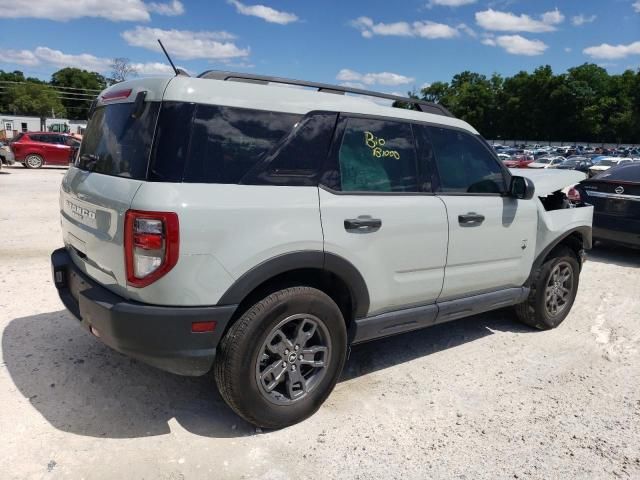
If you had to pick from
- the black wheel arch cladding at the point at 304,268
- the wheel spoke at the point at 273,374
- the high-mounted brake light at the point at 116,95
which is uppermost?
the high-mounted brake light at the point at 116,95

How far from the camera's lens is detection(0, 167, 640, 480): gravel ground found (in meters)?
2.82

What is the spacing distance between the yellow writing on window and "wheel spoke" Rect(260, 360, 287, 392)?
1.48 metres

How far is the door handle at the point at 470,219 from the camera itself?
378 cm

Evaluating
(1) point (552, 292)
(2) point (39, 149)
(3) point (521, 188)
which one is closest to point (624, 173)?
(1) point (552, 292)

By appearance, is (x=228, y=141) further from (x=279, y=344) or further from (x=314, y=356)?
(x=314, y=356)

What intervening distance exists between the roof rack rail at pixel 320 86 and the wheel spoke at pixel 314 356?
1.65 m

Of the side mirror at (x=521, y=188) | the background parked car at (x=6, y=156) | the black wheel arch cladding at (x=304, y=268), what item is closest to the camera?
the black wheel arch cladding at (x=304, y=268)

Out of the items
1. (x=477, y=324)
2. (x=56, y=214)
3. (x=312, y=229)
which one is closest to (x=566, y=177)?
(x=477, y=324)

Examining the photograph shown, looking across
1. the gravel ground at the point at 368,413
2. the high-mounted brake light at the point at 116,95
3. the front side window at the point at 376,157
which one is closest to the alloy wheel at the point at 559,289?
the gravel ground at the point at 368,413

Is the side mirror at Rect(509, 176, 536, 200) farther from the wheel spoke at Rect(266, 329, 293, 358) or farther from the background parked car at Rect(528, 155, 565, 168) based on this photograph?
the background parked car at Rect(528, 155, 565, 168)

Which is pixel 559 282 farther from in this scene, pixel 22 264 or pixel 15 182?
pixel 15 182

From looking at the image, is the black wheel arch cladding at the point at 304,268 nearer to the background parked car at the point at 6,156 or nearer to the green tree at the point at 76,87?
the background parked car at the point at 6,156

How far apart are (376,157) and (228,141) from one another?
1.09 m

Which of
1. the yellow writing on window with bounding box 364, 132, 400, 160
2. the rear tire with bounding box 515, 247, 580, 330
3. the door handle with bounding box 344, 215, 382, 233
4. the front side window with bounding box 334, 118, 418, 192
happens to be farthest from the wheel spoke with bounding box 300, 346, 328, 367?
the rear tire with bounding box 515, 247, 580, 330
